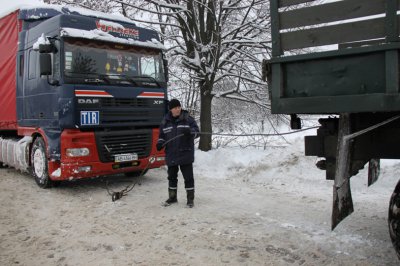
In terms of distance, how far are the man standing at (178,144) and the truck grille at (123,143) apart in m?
1.39

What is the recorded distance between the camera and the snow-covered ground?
4.08 meters

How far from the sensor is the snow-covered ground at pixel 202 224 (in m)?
4.08

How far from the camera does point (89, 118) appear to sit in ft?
22.7

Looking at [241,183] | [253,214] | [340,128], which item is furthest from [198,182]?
[340,128]

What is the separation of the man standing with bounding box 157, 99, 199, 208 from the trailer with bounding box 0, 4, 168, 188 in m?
1.37

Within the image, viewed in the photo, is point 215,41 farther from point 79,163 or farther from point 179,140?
point 79,163

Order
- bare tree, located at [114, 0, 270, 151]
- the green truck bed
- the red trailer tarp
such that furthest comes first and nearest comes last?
bare tree, located at [114, 0, 270, 151], the red trailer tarp, the green truck bed

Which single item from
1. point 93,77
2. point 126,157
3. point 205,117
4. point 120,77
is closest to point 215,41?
point 205,117

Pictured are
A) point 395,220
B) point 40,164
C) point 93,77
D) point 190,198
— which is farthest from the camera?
point 40,164

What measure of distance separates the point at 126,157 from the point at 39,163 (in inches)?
71.1

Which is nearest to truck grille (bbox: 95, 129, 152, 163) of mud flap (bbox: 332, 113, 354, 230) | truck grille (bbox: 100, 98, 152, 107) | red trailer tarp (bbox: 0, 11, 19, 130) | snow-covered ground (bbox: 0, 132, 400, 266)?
truck grille (bbox: 100, 98, 152, 107)

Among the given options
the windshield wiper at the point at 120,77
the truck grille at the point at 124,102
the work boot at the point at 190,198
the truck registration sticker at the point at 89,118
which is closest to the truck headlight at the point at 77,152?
the truck registration sticker at the point at 89,118

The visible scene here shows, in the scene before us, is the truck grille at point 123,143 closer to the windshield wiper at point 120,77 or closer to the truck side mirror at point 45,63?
the windshield wiper at point 120,77

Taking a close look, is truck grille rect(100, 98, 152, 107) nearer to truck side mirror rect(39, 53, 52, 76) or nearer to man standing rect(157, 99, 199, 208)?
truck side mirror rect(39, 53, 52, 76)
